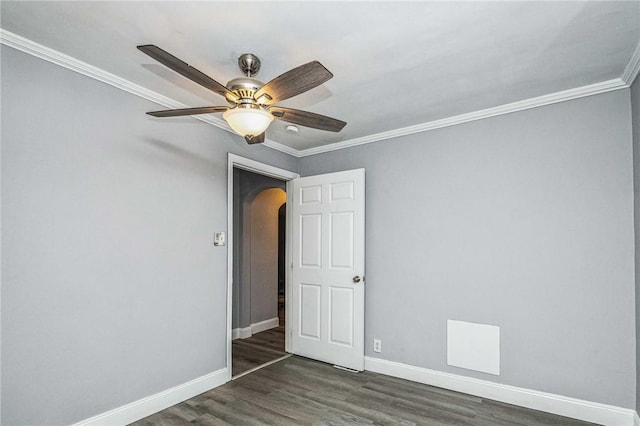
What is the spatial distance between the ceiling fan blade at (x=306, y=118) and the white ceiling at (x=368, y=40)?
43cm

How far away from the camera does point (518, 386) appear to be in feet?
9.55

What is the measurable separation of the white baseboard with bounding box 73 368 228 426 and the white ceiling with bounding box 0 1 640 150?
245cm

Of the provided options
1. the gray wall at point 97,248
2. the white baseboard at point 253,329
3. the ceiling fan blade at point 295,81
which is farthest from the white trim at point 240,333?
the ceiling fan blade at point 295,81

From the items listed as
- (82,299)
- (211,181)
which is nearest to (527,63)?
(211,181)

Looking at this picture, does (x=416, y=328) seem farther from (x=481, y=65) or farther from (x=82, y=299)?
(x=82, y=299)

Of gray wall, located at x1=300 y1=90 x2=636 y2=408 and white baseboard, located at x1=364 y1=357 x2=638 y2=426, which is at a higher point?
gray wall, located at x1=300 y1=90 x2=636 y2=408

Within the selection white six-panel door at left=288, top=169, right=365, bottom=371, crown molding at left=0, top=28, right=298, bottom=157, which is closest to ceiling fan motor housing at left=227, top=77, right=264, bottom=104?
crown molding at left=0, top=28, right=298, bottom=157

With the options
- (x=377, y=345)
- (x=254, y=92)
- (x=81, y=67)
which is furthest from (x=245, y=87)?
(x=377, y=345)

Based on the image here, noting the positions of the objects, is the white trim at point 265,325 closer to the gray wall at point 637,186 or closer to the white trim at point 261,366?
the white trim at point 261,366

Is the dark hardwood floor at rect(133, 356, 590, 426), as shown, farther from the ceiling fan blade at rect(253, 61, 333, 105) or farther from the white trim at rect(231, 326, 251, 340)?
the ceiling fan blade at rect(253, 61, 333, 105)

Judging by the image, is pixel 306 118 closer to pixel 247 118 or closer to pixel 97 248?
pixel 247 118

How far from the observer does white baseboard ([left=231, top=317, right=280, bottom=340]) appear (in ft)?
→ 16.4

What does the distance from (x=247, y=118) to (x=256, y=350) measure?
11.2 feet

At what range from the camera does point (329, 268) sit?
395 centimetres
